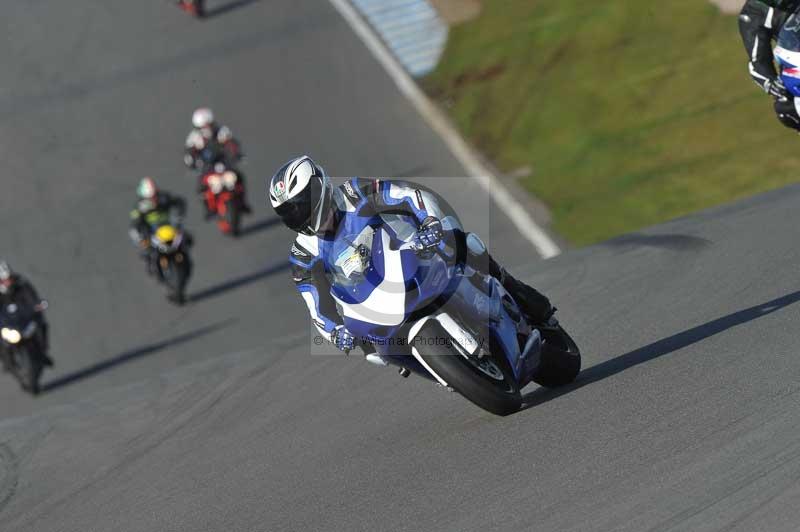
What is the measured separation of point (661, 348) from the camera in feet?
23.1

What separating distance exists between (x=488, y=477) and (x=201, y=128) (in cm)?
1438

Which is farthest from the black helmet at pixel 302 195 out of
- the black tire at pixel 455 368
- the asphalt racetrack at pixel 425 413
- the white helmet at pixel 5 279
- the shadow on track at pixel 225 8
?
the shadow on track at pixel 225 8

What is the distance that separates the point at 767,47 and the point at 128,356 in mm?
9857

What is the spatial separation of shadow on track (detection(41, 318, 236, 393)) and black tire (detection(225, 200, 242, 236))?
2.50 m

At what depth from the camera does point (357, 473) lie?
6.40 m

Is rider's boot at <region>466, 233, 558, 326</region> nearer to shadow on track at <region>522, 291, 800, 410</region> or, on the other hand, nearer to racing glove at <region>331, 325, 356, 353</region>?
shadow on track at <region>522, 291, 800, 410</region>

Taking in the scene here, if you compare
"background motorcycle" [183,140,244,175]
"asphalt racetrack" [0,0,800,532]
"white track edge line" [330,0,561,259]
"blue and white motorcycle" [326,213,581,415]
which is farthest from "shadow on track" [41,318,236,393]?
"blue and white motorcycle" [326,213,581,415]

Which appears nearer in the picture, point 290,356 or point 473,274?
point 473,274

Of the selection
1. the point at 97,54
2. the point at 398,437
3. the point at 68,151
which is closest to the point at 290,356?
the point at 398,437

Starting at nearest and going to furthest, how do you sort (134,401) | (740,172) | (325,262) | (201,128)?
(325,262) → (134,401) → (740,172) → (201,128)

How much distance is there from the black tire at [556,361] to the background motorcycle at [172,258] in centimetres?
1076

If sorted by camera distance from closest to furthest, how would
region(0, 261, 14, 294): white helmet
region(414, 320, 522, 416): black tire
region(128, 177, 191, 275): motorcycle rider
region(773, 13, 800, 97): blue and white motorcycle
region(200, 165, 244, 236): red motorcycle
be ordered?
region(414, 320, 522, 416): black tire
region(773, 13, 800, 97): blue and white motorcycle
region(0, 261, 14, 294): white helmet
region(128, 177, 191, 275): motorcycle rider
region(200, 165, 244, 236): red motorcycle

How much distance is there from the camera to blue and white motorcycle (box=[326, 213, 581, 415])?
585 centimetres

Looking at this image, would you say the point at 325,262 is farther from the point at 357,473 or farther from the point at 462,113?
the point at 462,113
